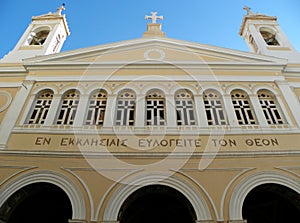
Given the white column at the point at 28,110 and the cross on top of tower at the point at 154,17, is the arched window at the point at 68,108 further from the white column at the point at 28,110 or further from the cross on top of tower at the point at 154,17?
the cross on top of tower at the point at 154,17

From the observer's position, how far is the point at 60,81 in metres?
10.5

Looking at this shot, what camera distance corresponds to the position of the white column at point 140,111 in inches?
356

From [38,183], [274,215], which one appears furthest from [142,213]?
[274,215]

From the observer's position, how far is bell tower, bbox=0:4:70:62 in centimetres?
1290

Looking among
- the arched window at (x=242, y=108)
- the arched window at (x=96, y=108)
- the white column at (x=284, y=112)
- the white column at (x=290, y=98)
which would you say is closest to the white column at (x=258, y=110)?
the arched window at (x=242, y=108)

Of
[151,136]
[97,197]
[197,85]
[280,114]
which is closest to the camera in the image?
[97,197]

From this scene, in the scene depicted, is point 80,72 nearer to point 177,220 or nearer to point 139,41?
point 139,41

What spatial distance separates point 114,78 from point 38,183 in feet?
15.6

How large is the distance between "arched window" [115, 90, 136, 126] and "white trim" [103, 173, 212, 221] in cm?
225

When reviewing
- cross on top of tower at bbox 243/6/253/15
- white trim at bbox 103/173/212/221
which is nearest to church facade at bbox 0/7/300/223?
white trim at bbox 103/173/212/221

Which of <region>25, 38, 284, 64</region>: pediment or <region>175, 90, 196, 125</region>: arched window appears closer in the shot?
<region>175, 90, 196, 125</region>: arched window

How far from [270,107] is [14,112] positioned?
367 inches

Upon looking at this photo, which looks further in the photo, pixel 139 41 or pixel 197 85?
pixel 139 41

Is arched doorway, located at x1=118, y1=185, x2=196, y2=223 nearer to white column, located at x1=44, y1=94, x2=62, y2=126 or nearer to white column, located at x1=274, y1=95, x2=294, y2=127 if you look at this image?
white column, located at x1=44, y1=94, x2=62, y2=126
